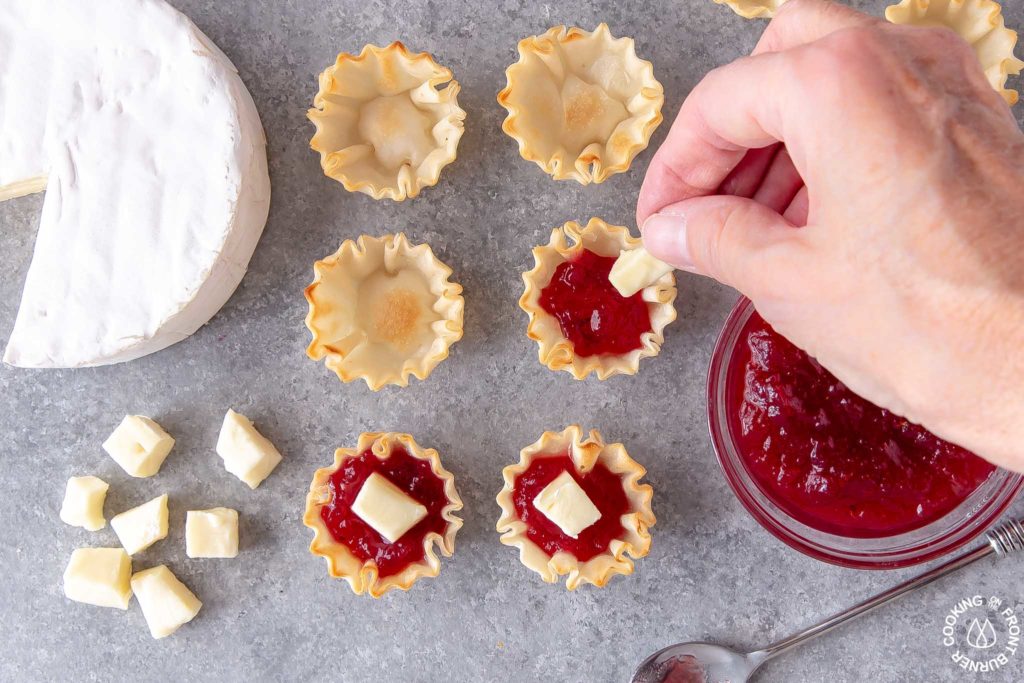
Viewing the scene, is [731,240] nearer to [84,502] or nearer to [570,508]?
[570,508]

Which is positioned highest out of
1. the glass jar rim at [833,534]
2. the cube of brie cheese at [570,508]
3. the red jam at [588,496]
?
the glass jar rim at [833,534]

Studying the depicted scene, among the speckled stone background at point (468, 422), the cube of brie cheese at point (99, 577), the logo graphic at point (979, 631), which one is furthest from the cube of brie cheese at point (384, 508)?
the logo graphic at point (979, 631)

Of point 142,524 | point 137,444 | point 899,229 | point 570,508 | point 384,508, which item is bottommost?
point 142,524

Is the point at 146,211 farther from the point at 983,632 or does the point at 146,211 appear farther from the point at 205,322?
the point at 983,632

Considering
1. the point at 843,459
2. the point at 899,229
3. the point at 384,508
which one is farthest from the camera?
the point at 384,508

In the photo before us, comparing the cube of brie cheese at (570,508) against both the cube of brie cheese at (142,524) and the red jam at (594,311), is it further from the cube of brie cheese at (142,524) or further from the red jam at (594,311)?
the cube of brie cheese at (142,524)

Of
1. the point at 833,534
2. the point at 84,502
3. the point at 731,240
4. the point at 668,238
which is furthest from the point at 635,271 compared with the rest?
the point at 84,502

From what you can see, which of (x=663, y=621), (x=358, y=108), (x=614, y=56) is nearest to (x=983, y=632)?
(x=663, y=621)
